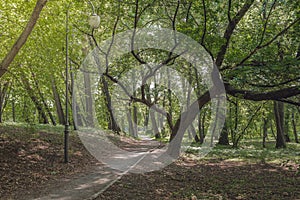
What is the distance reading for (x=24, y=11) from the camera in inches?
504

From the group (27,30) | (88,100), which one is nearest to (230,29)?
(27,30)

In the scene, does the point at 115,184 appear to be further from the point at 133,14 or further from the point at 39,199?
the point at 133,14

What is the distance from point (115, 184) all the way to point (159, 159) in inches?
222

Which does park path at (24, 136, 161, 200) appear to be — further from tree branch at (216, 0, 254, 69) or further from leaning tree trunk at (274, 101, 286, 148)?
leaning tree trunk at (274, 101, 286, 148)

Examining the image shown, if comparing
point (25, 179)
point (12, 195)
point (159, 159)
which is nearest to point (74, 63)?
point (159, 159)

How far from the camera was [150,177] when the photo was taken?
32.0 ft

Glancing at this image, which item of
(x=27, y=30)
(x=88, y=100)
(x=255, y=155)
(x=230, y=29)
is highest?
(x=230, y=29)

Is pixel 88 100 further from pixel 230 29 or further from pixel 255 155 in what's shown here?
pixel 230 29

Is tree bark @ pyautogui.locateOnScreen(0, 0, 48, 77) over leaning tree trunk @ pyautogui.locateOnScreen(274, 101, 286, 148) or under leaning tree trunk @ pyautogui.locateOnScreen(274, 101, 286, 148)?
over

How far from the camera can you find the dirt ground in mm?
7725

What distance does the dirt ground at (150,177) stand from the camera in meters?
7.72

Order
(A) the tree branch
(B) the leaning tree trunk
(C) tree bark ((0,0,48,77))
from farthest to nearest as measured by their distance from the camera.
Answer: (B) the leaning tree trunk, (A) the tree branch, (C) tree bark ((0,0,48,77))

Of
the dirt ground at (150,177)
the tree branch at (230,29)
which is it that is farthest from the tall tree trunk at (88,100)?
the tree branch at (230,29)

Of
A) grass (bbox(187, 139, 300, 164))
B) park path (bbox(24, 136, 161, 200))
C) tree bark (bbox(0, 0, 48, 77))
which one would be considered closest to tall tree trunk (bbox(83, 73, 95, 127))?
grass (bbox(187, 139, 300, 164))
